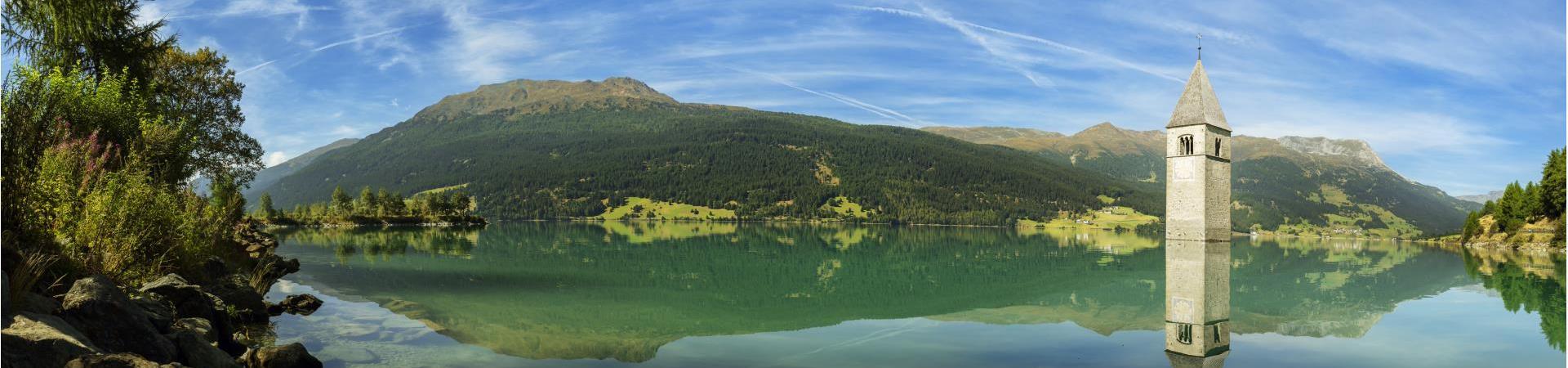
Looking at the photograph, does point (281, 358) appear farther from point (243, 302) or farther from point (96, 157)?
point (96, 157)

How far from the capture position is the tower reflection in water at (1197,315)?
628 inches

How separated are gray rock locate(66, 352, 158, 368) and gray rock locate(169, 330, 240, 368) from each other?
6.07 ft

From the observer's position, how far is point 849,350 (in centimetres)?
1606

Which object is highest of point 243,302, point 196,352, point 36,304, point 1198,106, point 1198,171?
point 1198,106

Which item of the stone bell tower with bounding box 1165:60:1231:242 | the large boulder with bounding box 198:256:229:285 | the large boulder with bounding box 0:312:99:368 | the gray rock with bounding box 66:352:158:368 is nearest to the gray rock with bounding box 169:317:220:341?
the large boulder with bounding box 0:312:99:368

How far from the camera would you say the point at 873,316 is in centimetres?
2152

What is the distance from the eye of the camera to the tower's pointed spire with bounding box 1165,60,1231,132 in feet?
274

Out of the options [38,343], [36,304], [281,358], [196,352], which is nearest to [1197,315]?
[281,358]

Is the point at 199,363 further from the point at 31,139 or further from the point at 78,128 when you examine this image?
the point at 78,128

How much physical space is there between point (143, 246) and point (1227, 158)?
91985 mm

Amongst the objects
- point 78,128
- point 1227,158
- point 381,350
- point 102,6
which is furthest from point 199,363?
point 1227,158

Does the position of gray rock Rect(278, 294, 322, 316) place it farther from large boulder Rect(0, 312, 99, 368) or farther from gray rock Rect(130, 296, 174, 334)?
large boulder Rect(0, 312, 99, 368)

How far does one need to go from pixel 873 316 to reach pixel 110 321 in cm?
1554

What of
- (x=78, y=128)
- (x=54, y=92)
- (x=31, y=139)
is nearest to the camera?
(x=31, y=139)
